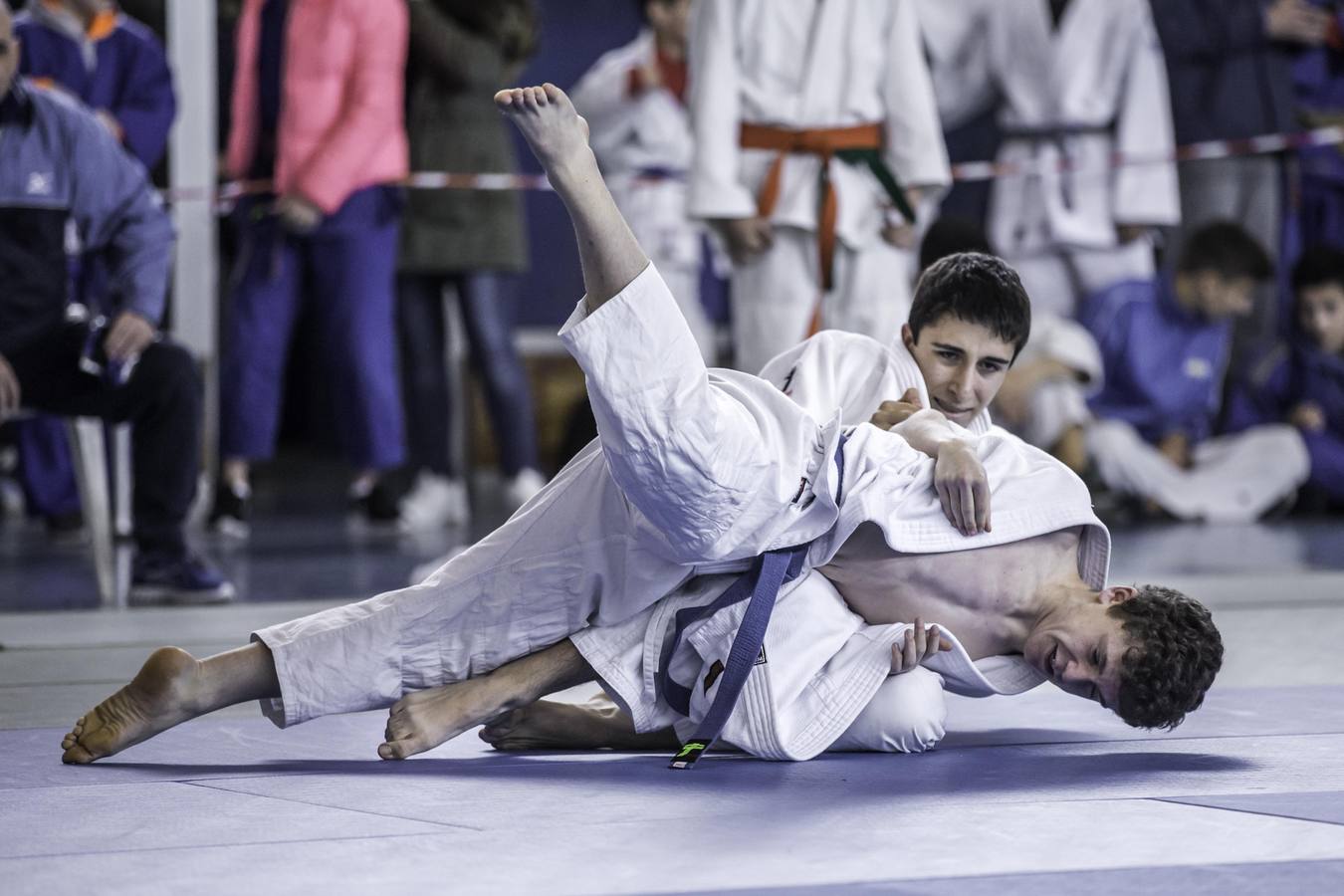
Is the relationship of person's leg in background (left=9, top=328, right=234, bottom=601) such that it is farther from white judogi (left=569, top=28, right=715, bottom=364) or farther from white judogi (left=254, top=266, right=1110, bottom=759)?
white judogi (left=569, top=28, right=715, bottom=364)

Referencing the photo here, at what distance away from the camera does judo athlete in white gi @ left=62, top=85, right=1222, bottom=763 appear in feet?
7.82

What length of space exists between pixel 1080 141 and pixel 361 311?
9.22 ft

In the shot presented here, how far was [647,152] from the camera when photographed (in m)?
6.61

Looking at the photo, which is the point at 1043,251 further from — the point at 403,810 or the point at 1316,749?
the point at 403,810

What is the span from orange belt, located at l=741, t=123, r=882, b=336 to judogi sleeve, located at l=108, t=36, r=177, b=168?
86.5 inches

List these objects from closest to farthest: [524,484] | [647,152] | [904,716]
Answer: [904,716], [524,484], [647,152]

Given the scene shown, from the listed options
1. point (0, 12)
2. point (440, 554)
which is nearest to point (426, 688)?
→ point (0, 12)

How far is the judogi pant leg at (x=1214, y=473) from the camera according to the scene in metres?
6.41

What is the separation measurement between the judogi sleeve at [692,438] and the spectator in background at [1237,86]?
16.4 feet

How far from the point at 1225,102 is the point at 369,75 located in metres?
3.27

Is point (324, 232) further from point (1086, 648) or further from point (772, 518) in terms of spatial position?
point (1086, 648)

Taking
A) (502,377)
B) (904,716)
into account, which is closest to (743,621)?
(904,716)

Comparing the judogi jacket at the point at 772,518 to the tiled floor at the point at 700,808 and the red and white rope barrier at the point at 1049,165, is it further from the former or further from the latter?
the red and white rope barrier at the point at 1049,165

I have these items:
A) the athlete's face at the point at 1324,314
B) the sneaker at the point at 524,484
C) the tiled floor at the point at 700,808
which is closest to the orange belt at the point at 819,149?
the tiled floor at the point at 700,808
